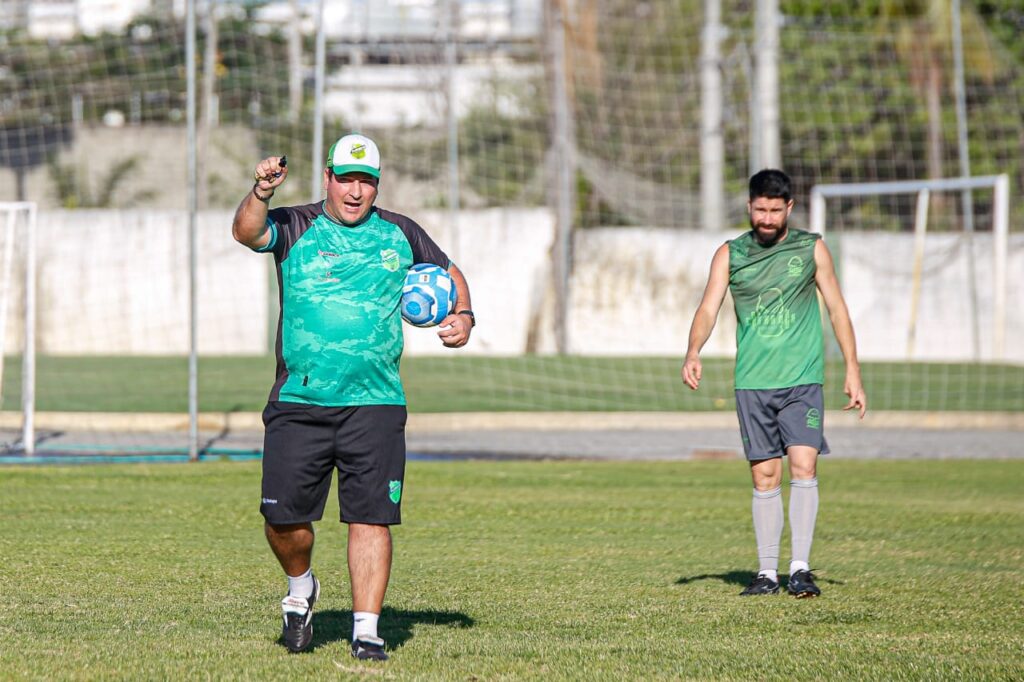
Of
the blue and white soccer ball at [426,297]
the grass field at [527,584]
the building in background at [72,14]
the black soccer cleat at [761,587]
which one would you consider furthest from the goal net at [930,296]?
the blue and white soccer ball at [426,297]

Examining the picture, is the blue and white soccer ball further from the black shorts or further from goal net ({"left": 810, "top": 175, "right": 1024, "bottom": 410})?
goal net ({"left": 810, "top": 175, "right": 1024, "bottom": 410})

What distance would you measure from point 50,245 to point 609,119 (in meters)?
9.77

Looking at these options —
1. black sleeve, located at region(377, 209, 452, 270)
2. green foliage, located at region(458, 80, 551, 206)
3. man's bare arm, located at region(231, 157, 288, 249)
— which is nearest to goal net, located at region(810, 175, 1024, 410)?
green foliage, located at region(458, 80, 551, 206)

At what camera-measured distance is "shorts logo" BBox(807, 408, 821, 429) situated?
802 cm

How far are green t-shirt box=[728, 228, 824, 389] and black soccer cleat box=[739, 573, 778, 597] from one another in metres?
1.00

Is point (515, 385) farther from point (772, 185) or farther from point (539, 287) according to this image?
point (772, 185)

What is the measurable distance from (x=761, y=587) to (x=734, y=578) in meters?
0.55

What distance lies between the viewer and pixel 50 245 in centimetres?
2577

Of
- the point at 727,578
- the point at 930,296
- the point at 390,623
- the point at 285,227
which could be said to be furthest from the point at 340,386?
the point at 930,296

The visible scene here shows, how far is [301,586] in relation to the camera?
20.2 feet

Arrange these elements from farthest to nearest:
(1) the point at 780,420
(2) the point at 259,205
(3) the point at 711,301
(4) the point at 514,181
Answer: (4) the point at 514,181 → (3) the point at 711,301 → (1) the point at 780,420 → (2) the point at 259,205

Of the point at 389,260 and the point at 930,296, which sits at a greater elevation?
the point at 930,296

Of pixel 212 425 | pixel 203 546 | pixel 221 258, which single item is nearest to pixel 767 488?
pixel 203 546

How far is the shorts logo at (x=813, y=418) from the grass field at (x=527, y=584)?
0.85 metres
